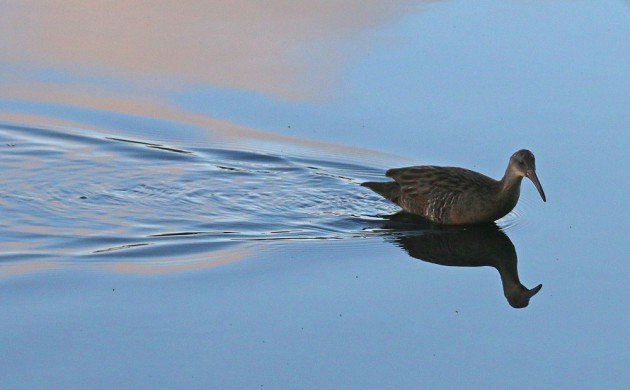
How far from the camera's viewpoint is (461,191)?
12.9 meters

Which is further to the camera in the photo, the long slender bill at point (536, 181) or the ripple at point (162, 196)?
the long slender bill at point (536, 181)

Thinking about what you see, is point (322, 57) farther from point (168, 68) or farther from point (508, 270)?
point (508, 270)

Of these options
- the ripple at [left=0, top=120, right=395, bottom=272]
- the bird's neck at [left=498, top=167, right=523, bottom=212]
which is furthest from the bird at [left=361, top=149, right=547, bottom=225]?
the ripple at [left=0, top=120, right=395, bottom=272]

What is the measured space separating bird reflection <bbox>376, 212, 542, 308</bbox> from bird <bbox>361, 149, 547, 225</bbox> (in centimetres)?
10

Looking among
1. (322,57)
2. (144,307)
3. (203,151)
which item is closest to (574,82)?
(322,57)

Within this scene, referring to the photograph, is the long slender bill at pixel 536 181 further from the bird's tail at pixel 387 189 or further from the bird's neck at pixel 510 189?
the bird's tail at pixel 387 189

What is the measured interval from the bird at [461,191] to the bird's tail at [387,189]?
78mm

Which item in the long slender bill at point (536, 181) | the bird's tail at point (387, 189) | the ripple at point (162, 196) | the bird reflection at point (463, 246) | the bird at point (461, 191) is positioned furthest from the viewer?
the bird's tail at point (387, 189)

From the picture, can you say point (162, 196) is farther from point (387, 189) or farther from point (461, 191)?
point (461, 191)

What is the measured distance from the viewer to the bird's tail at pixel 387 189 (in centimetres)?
1335

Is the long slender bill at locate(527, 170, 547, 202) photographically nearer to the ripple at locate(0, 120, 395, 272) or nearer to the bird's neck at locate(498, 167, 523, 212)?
the bird's neck at locate(498, 167, 523, 212)

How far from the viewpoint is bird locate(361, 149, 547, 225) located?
12758mm

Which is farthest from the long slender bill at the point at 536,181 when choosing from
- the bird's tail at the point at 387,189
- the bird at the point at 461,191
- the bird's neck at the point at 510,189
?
the bird's tail at the point at 387,189

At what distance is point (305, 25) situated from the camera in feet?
60.5
